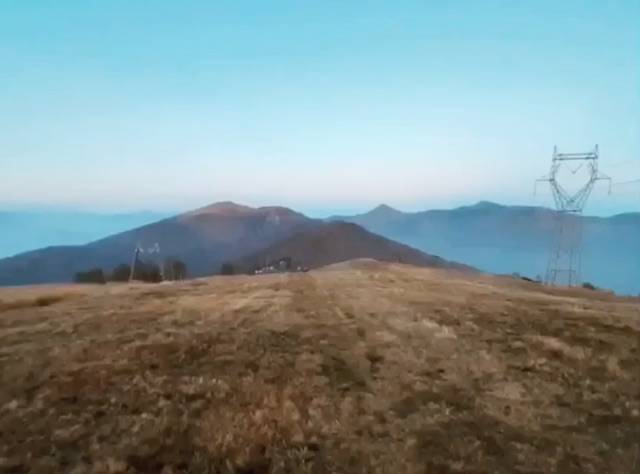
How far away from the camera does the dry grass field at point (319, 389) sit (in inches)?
485

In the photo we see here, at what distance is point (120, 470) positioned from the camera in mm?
11609

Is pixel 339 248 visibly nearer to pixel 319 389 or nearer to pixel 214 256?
pixel 214 256

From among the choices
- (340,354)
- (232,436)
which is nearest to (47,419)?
(232,436)

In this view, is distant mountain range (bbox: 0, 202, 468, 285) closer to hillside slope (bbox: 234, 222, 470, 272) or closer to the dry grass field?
hillside slope (bbox: 234, 222, 470, 272)

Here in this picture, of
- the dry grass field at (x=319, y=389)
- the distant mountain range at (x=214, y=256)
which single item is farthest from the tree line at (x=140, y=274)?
the distant mountain range at (x=214, y=256)

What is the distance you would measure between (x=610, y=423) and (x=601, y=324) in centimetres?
1161

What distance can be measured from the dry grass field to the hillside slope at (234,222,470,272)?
358 ft

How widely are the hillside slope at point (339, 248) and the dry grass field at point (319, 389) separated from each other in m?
109

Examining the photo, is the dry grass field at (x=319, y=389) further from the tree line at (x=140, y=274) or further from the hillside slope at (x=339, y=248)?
the hillside slope at (x=339, y=248)

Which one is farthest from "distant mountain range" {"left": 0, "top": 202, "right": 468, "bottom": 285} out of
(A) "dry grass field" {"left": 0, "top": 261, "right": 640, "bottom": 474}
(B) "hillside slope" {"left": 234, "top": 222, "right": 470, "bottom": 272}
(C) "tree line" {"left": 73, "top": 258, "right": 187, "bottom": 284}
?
(A) "dry grass field" {"left": 0, "top": 261, "right": 640, "bottom": 474}

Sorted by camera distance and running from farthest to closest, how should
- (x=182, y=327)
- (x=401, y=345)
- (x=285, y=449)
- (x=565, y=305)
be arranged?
(x=565, y=305) → (x=182, y=327) → (x=401, y=345) → (x=285, y=449)

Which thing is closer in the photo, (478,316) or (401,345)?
(401,345)

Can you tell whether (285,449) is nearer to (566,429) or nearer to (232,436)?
(232,436)

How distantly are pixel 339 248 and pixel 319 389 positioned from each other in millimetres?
136152
